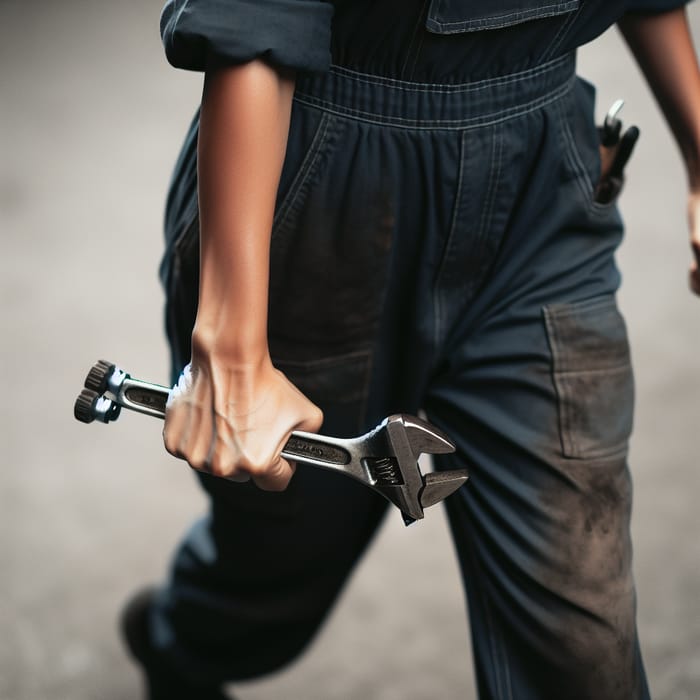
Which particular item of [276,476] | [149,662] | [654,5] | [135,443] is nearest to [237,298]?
[276,476]

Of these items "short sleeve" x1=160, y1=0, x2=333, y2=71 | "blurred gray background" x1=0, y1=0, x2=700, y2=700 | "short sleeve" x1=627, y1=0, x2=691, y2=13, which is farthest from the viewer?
"blurred gray background" x1=0, y1=0, x2=700, y2=700

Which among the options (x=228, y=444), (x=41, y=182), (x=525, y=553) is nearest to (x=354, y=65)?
(x=228, y=444)

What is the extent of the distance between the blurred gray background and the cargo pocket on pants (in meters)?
0.72

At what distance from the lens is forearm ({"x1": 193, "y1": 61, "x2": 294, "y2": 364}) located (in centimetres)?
84

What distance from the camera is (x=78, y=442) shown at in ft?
6.86

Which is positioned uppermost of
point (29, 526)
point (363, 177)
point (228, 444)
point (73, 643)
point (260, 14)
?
point (260, 14)

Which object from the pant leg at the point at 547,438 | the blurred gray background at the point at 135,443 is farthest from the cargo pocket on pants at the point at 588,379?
the blurred gray background at the point at 135,443

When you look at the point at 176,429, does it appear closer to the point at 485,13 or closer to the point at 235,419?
the point at 235,419

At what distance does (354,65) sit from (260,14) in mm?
118

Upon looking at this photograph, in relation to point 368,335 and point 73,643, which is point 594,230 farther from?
point 73,643

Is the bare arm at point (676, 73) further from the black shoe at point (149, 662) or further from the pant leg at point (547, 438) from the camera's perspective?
the black shoe at point (149, 662)

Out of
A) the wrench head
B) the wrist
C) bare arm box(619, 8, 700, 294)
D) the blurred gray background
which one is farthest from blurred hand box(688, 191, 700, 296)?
the blurred gray background

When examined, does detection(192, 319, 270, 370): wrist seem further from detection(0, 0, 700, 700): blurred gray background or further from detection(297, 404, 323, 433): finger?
detection(0, 0, 700, 700): blurred gray background

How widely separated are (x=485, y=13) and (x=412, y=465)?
1.16ft
